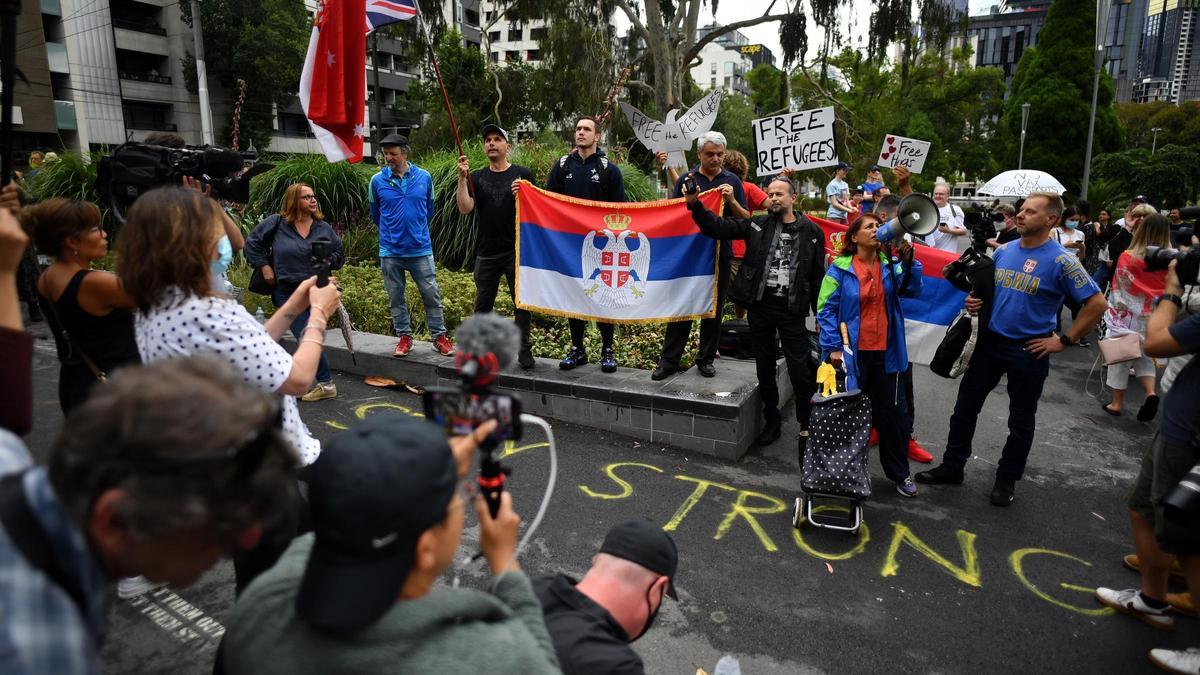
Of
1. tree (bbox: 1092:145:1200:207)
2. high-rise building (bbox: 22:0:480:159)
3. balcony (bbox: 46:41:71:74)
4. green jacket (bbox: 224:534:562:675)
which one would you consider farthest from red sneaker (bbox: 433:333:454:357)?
balcony (bbox: 46:41:71:74)

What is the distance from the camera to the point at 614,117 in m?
22.6

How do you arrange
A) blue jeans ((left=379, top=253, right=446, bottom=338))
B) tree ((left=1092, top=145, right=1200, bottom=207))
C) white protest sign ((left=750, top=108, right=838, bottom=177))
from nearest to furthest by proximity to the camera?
blue jeans ((left=379, top=253, right=446, bottom=338)) → white protest sign ((left=750, top=108, right=838, bottom=177)) → tree ((left=1092, top=145, right=1200, bottom=207))

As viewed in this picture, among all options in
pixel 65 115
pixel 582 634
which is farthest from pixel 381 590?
pixel 65 115

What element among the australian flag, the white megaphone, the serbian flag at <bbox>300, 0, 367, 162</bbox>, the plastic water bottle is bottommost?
the plastic water bottle

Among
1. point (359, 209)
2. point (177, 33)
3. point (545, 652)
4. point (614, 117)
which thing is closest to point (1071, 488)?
point (545, 652)

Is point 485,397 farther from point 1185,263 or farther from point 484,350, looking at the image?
point 1185,263

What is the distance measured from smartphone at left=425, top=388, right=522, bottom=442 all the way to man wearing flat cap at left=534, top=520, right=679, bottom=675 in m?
0.57

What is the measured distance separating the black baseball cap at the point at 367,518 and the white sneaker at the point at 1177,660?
3.22m

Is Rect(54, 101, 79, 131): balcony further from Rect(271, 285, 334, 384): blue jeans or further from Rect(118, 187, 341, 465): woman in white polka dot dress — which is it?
Rect(118, 187, 341, 465): woman in white polka dot dress

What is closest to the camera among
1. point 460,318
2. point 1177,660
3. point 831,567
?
point 1177,660

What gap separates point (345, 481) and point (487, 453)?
0.34 metres

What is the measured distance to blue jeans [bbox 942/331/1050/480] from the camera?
4297 mm

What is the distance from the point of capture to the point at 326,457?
1.18 meters

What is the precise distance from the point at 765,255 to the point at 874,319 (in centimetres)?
89
